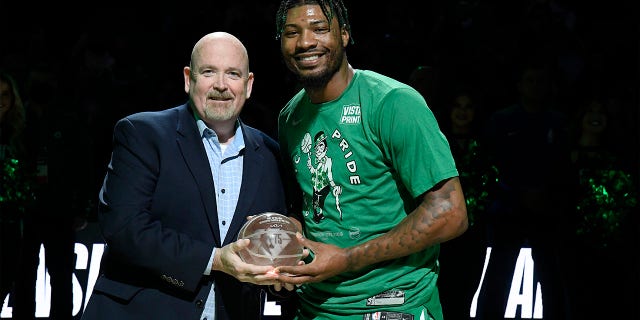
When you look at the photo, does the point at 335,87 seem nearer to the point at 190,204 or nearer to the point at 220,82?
the point at 220,82

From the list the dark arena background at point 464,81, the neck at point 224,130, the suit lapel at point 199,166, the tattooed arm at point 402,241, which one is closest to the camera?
the tattooed arm at point 402,241

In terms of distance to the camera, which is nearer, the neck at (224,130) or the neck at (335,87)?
the neck at (335,87)

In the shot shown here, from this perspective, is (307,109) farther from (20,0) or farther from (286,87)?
(20,0)

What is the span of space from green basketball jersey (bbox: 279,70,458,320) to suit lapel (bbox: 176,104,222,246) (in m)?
0.33

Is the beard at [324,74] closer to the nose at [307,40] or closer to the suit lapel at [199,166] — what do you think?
the nose at [307,40]

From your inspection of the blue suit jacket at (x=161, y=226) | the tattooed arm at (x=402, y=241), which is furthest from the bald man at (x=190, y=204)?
the tattooed arm at (x=402, y=241)

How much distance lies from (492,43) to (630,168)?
2120 mm

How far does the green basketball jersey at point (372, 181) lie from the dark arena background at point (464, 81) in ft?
9.64

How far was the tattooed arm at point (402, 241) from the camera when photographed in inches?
132

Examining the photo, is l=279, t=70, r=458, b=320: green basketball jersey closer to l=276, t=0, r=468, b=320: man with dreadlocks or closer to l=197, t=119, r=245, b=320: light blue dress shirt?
l=276, t=0, r=468, b=320: man with dreadlocks

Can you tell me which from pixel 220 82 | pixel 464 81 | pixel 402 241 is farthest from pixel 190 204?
pixel 464 81

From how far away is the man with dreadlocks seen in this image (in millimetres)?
3363

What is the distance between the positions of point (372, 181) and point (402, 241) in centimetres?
24

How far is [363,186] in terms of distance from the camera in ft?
11.4
